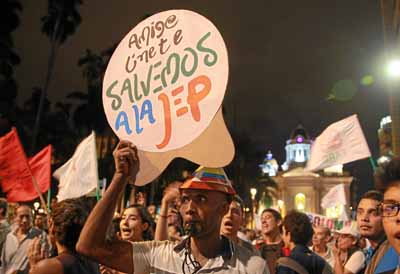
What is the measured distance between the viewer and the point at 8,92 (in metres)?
31.2

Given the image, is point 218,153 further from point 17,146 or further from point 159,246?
point 17,146

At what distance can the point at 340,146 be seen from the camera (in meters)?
9.44

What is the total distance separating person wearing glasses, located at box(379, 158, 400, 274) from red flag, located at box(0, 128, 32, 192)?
757 centimetres

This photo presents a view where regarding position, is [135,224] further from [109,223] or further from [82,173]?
[82,173]

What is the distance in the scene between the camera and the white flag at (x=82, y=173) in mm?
8031

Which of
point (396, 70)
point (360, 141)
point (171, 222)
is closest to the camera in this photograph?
point (171, 222)

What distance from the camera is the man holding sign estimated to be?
302 centimetres

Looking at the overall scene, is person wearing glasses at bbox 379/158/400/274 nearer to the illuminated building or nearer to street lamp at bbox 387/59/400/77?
street lamp at bbox 387/59/400/77

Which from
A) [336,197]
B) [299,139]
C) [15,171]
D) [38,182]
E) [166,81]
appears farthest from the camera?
[299,139]

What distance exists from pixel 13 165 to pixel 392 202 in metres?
7.89

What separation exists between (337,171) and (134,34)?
112221 millimetres

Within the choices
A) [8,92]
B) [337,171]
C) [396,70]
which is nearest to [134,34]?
[396,70]

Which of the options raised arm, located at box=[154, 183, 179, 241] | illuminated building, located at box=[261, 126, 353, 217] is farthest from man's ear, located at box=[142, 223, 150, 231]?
illuminated building, located at box=[261, 126, 353, 217]

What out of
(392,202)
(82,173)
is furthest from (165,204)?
(82,173)
